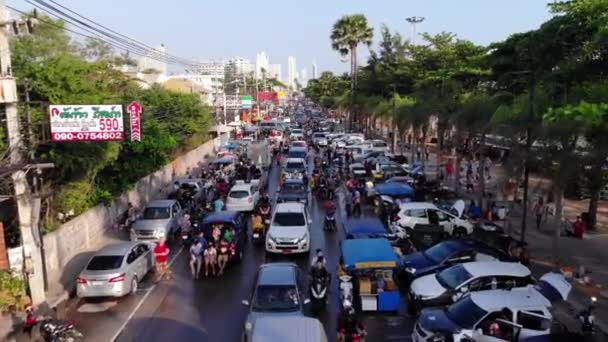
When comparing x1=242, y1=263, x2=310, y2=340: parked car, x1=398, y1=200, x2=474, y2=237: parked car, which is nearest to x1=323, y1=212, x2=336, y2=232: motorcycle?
x1=398, y1=200, x2=474, y2=237: parked car

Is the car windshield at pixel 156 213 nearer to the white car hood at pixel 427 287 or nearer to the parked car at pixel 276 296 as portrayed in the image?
the parked car at pixel 276 296

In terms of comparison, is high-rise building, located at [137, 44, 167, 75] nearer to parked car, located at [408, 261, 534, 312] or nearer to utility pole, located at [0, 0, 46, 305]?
utility pole, located at [0, 0, 46, 305]

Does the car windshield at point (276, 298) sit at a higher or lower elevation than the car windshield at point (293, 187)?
lower

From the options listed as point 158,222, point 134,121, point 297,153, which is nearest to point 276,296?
point 158,222

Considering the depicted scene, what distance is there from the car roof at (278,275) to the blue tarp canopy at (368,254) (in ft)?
5.67

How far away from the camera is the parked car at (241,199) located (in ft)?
90.6

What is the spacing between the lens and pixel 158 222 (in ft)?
75.6

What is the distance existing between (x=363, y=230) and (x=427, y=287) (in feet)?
15.7

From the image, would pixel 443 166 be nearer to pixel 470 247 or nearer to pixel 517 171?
pixel 517 171

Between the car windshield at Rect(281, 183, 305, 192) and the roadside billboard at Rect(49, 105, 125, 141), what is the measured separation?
11433mm

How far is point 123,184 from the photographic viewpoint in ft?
94.0

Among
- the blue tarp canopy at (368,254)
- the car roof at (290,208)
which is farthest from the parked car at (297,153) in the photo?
the blue tarp canopy at (368,254)

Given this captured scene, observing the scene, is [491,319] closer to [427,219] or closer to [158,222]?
[427,219]

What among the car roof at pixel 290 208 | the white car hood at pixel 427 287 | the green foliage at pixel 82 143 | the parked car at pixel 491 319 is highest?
the green foliage at pixel 82 143
